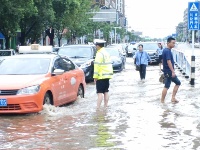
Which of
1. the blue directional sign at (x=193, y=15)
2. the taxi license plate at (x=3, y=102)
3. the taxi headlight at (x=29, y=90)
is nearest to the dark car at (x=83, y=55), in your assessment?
the blue directional sign at (x=193, y=15)

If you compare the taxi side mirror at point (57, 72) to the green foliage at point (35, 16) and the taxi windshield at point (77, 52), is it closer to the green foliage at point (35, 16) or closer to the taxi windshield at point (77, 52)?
the taxi windshield at point (77, 52)

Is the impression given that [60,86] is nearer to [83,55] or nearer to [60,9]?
[83,55]

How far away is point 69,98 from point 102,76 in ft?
5.50

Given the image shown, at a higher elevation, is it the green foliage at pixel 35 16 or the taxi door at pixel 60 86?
the green foliage at pixel 35 16

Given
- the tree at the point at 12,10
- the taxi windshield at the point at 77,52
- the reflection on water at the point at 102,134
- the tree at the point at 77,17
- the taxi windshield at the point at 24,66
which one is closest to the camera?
the reflection on water at the point at 102,134

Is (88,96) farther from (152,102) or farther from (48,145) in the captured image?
(48,145)

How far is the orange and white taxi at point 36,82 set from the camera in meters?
11.7

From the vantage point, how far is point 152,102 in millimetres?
14492

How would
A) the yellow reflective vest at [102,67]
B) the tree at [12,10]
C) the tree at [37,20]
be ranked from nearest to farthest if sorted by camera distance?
the yellow reflective vest at [102,67] < the tree at [12,10] < the tree at [37,20]

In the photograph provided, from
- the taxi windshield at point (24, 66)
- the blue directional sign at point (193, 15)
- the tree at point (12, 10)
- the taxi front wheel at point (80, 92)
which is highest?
the tree at point (12, 10)

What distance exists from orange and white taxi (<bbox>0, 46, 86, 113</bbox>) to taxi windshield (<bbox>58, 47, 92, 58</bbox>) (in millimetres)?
7469

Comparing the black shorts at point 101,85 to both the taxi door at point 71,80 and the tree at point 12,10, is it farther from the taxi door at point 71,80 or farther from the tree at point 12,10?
the tree at point 12,10

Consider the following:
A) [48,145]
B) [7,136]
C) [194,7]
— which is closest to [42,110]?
[7,136]

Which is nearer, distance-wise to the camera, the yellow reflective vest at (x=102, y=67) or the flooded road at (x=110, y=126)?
the flooded road at (x=110, y=126)
